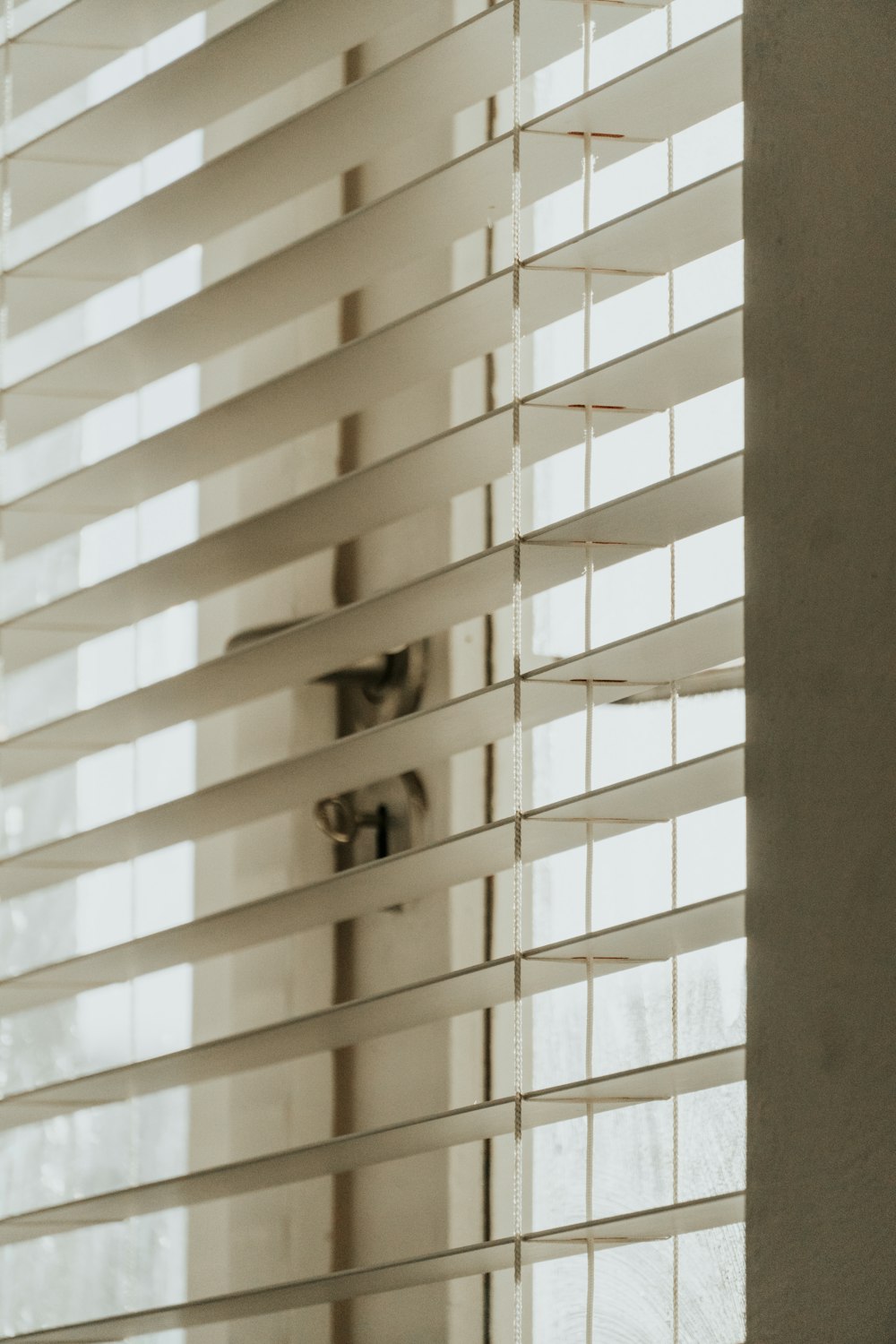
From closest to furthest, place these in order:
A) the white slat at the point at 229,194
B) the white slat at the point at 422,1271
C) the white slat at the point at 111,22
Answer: the white slat at the point at 422,1271 → the white slat at the point at 229,194 → the white slat at the point at 111,22

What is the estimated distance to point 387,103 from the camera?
0.75 metres

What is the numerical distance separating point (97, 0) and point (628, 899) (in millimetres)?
579

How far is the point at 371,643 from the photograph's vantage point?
729 mm

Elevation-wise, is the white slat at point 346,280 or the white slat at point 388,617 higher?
the white slat at point 346,280

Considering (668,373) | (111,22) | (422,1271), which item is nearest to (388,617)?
(668,373)

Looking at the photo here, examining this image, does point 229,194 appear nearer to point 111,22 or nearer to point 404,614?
point 111,22

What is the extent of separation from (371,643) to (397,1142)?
0.72 ft

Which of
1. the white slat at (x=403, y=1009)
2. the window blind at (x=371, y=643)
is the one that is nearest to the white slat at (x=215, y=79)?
the window blind at (x=371, y=643)

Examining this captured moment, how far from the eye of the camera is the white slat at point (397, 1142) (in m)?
0.59

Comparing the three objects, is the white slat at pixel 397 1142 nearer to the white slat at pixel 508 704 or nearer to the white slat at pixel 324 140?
the white slat at pixel 508 704

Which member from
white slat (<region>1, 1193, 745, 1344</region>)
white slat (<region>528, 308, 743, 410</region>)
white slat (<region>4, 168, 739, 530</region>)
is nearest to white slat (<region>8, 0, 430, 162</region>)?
white slat (<region>4, 168, 739, 530</region>)

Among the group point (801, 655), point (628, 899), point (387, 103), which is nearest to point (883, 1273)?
point (801, 655)

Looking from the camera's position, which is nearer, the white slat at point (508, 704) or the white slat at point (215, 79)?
the white slat at point (508, 704)

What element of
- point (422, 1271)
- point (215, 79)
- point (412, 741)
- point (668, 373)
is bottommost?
point (422, 1271)
